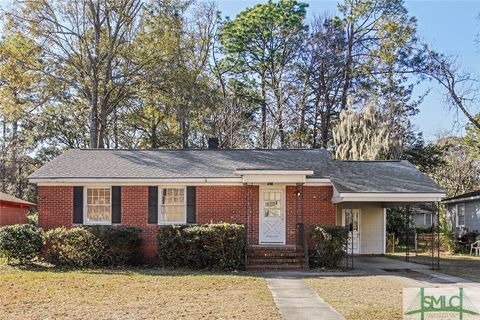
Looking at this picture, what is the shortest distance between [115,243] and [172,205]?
255 centimetres

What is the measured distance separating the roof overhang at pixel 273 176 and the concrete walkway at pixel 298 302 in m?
4.44

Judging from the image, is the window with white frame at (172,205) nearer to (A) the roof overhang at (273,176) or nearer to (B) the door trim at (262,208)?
(A) the roof overhang at (273,176)

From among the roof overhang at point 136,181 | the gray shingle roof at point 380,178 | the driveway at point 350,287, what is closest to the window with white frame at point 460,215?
the gray shingle roof at point 380,178

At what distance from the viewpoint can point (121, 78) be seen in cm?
3016

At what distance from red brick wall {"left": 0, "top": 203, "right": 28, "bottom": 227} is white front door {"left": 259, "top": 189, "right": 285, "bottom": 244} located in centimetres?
1636

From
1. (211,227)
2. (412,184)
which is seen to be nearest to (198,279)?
(211,227)

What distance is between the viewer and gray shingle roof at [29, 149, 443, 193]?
17688mm

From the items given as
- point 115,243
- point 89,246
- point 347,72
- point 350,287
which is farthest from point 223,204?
point 347,72

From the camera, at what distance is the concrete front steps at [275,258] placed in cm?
1599

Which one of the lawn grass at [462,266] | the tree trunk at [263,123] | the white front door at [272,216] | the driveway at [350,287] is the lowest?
the lawn grass at [462,266]

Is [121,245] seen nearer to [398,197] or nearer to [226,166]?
[226,166]

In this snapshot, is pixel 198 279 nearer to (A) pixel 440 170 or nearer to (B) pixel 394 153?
(B) pixel 394 153

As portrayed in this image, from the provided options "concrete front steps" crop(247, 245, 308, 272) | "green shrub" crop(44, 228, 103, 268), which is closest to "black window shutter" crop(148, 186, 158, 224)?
A: "green shrub" crop(44, 228, 103, 268)

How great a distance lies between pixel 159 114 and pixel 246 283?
2214cm
